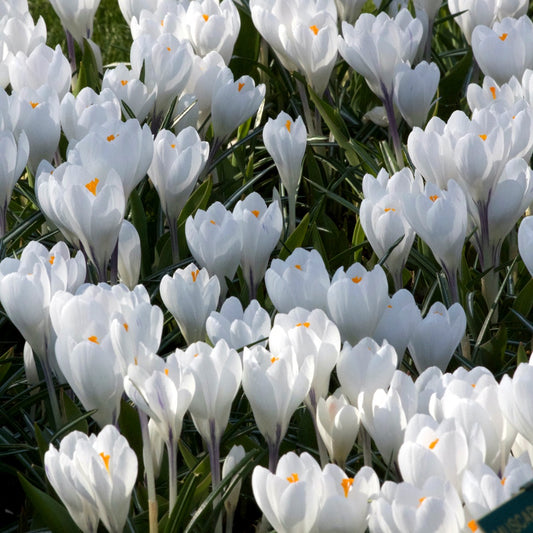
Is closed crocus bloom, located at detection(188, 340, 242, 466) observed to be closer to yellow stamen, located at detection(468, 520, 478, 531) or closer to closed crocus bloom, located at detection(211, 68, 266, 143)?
yellow stamen, located at detection(468, 520, 478, 531)

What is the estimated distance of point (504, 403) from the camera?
1056 millimetres

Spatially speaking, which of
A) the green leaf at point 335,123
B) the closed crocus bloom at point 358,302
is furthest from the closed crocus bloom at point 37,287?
the green leaf at point 335,123

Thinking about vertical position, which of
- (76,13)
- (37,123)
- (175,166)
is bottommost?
(175,166)

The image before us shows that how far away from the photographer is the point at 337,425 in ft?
3.96

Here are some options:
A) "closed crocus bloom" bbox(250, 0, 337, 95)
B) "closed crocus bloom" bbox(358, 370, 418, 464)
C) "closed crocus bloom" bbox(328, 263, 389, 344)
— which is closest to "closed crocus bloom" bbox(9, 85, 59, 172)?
"closed crocus bloom" bbox(250, 0, 337, 95)

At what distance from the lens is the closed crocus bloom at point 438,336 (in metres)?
1.34

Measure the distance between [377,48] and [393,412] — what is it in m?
1.08

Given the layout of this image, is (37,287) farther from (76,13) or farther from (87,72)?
(76,13)

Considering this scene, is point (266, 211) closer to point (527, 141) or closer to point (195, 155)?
point (195, 155)

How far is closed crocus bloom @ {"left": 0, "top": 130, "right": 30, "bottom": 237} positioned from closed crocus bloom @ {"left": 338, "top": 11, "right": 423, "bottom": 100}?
28.2 inches

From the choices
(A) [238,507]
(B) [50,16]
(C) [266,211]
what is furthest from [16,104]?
(B) [50,16]

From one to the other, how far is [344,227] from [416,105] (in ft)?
1.35

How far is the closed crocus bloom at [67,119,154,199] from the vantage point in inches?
63.3

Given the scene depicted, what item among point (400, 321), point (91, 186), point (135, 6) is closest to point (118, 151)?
point (91, 186)
